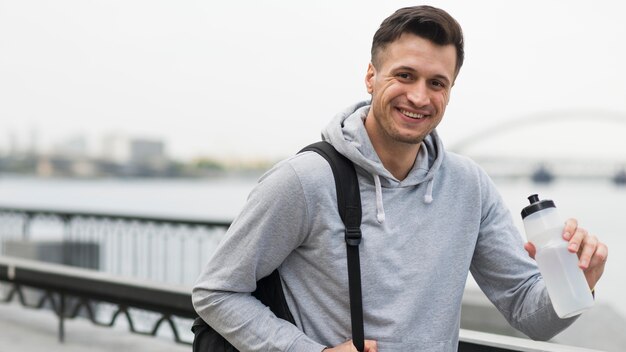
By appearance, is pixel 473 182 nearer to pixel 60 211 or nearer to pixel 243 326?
pixel 243 326

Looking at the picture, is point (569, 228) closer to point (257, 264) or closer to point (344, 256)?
point (344, 256)

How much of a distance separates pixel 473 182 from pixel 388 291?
0.27m

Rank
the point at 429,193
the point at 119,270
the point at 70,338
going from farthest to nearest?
the point at 119,270, the point at 70,338, the point at 429,193

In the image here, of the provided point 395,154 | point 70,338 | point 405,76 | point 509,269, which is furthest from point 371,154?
point 70,338

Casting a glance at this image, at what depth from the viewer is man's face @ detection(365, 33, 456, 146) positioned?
4.02 ft

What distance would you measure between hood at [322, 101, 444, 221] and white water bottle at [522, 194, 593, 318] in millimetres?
184

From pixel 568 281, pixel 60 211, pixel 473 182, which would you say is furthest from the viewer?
pixel 60 211

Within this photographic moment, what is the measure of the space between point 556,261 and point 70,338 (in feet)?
10.6

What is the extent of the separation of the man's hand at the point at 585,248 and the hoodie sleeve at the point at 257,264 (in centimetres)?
43

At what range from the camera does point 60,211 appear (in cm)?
651

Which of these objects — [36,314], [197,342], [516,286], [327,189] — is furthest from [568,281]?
[36,314]

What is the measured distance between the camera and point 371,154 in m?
1.27

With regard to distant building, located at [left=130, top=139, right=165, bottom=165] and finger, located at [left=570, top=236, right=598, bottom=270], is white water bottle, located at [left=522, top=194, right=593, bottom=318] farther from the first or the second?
distant building, located at [left=130, top=139, right=165, bottom=165]

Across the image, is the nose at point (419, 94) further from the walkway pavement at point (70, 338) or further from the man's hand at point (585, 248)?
the walkway pavement at point (70, 338)
